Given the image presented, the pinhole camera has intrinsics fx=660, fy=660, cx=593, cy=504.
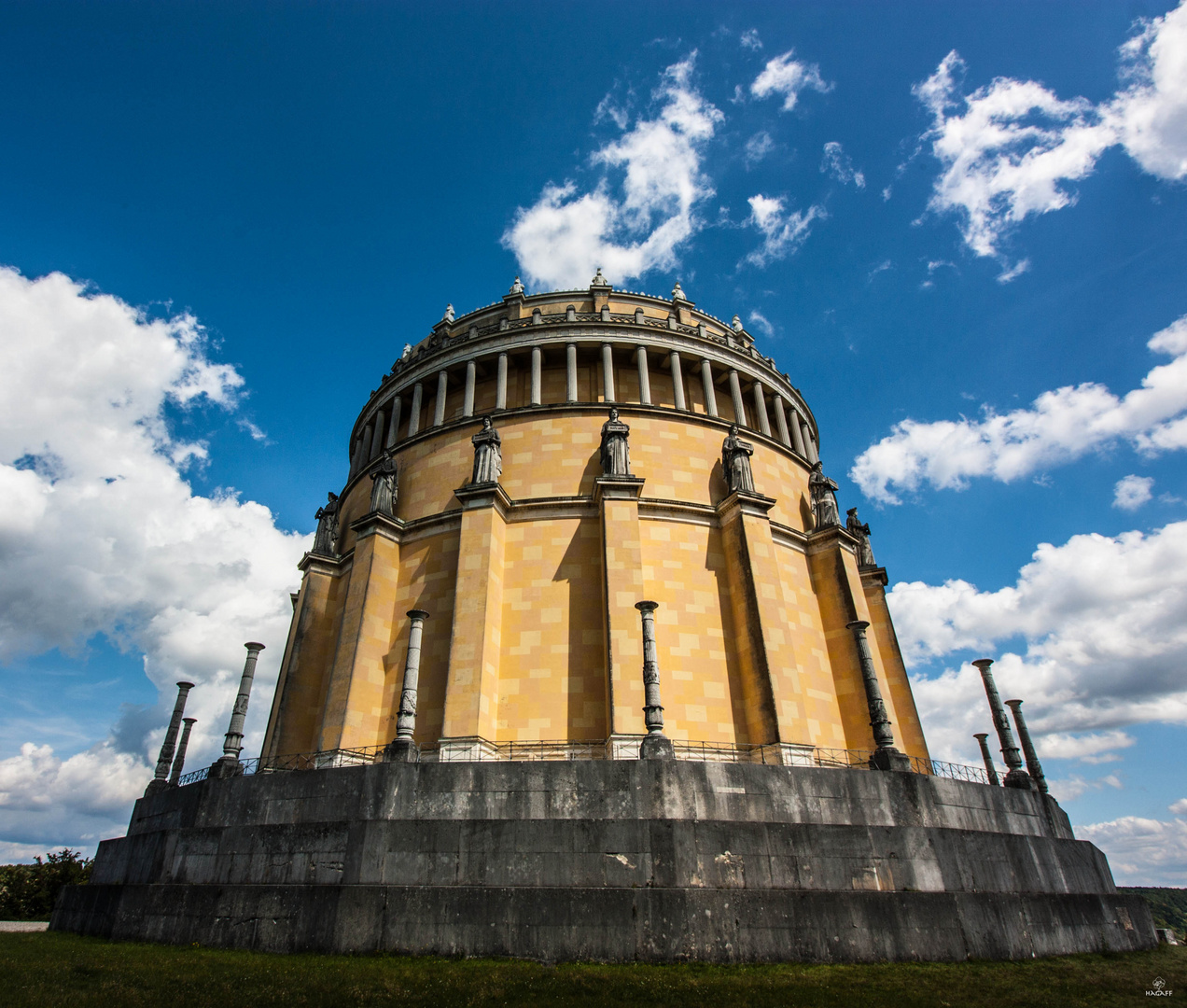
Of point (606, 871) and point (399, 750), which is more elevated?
point (399, 750)

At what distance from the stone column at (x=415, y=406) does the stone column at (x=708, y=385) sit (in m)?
13.1

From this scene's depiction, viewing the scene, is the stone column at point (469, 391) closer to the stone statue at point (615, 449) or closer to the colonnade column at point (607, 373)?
the colonnade column at point (607, 373)

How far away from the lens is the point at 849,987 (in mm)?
10617

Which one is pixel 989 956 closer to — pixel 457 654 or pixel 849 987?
pixel 849 987

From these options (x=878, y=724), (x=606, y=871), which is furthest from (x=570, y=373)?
(x=606, y=871)

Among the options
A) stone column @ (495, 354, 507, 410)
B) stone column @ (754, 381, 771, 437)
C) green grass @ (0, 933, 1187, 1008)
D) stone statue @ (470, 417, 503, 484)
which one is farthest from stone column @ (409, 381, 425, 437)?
green grass @ (0, 933, 1187, 1008)

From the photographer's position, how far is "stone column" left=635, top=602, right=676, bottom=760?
15.6m

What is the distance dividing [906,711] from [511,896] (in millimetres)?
19898

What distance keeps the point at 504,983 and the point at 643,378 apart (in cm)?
2251

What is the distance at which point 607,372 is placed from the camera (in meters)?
28.2

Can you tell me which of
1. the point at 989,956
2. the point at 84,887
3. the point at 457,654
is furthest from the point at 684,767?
the point at 84,887

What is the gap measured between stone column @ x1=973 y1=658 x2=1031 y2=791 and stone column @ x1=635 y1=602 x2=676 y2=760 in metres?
13.2

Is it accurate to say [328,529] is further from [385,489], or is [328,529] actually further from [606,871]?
[606,871]

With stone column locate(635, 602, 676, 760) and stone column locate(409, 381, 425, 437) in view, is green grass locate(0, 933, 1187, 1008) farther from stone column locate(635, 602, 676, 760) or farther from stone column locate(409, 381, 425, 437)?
stone column locate(409, 381, 425, 437)
